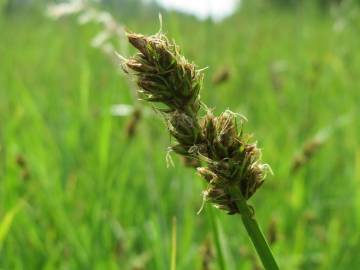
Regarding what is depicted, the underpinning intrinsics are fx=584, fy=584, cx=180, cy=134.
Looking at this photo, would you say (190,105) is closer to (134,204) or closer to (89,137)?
(134,204)

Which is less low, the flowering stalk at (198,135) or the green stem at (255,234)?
the flowering stalk at (198,135)

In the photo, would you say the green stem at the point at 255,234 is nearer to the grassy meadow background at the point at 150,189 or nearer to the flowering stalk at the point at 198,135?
the flowering stalk at the point at 198,135

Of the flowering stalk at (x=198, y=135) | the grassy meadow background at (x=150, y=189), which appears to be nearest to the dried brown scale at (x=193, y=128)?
the flowering stalk at (x=198, y=135)

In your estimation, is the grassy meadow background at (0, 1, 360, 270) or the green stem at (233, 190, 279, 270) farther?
the grassy meadow background at (0, 1, 360, 270)

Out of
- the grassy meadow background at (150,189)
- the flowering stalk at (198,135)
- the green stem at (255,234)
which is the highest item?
the grassy meadow background at (150,189)

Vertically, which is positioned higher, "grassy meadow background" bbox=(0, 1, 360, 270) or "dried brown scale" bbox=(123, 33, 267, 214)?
"grassy meadow background" bbox=(0, 1, 360, 270)

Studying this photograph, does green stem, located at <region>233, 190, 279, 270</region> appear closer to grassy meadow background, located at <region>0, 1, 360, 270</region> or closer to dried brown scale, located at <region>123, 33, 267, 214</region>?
dried brown scale, located at <region>123, 33, 267, 214</region>

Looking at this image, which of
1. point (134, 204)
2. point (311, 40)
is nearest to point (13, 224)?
point (134, 204)

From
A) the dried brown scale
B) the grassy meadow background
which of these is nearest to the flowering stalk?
the dried brown scale

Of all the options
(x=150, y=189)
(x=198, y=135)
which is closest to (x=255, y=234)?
(x=198, y=135)
